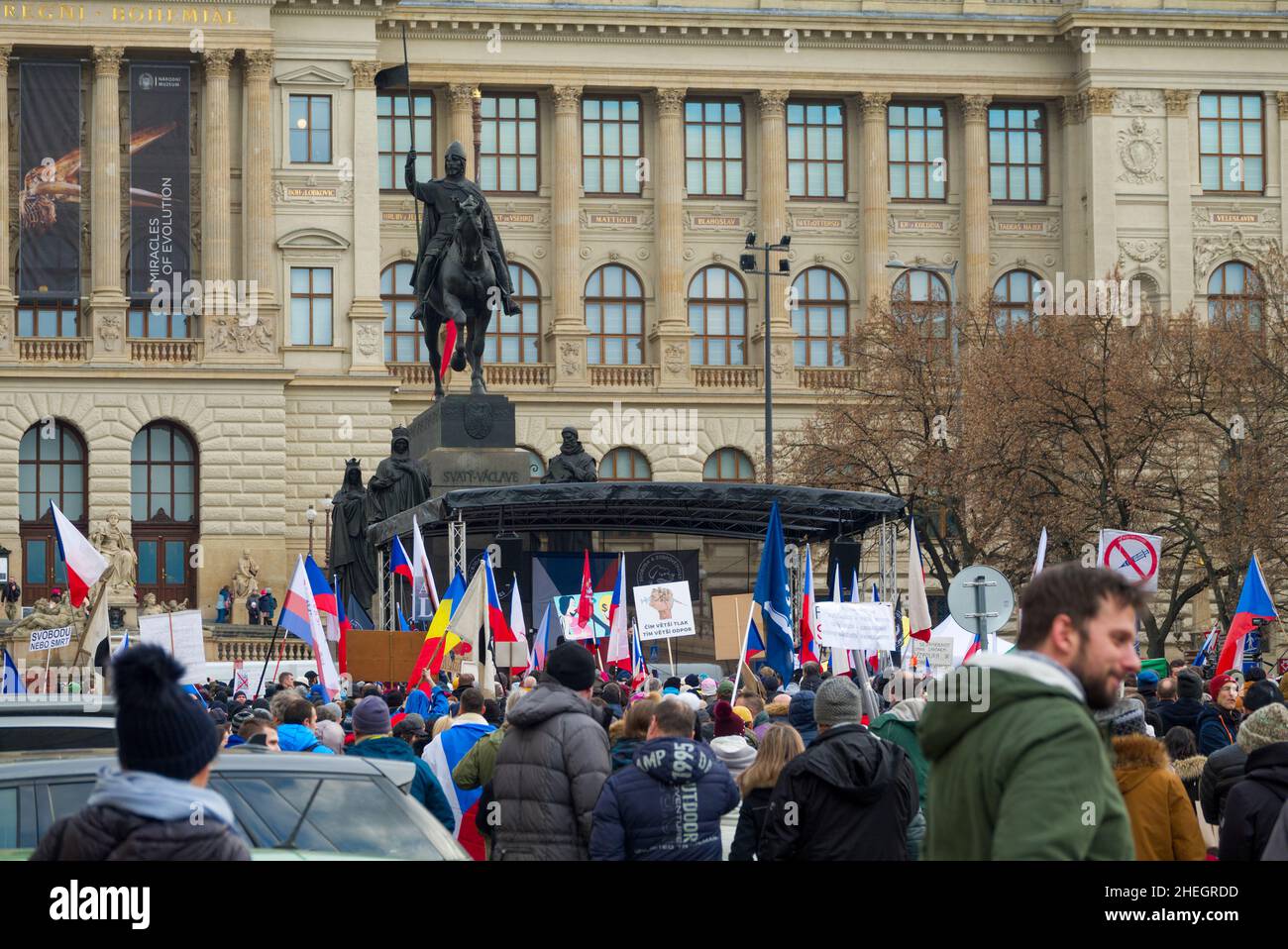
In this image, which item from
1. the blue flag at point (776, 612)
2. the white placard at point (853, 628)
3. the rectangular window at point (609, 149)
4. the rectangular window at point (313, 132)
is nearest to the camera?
the white placard at point (853, 628)

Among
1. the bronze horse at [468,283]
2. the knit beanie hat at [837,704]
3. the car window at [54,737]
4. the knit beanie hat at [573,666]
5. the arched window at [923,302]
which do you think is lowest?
the car window at [54,737]

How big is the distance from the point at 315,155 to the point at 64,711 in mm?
53374

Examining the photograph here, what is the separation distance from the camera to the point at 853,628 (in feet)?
54.7

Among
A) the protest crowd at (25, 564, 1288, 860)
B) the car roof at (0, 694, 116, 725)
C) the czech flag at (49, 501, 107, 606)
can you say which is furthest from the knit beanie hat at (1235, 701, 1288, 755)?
the czech flag at (49, 501, 107, 606)

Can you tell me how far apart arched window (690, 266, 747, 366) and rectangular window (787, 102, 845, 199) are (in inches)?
140

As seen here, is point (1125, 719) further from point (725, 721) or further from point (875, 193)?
point (875, 193)

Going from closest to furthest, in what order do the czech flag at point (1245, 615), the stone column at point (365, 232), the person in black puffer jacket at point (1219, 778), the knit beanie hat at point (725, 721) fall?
the person in black puffer jacket at point (1219, 778) < the knit beanie hat at point (725, 721) < the czech flag at point (1245, 615) < the stone column at point (365, 232)

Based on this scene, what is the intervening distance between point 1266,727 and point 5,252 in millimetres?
57353

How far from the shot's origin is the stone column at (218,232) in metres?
62.8

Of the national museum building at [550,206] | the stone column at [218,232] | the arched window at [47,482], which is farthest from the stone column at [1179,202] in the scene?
the arched window at [47,482]

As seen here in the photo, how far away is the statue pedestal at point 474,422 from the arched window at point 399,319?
35564mm

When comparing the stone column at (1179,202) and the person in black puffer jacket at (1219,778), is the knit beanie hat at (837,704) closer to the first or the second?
the person in black puffer jacket at (1219,778)

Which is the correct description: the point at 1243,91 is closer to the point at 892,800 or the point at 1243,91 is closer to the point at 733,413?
the point at 733,413

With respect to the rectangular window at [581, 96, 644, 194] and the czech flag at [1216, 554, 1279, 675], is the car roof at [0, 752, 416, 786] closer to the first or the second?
the czech flag at [1216, 554, 1279, 675]
